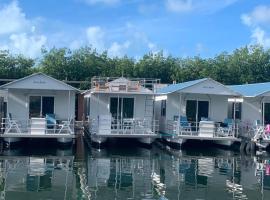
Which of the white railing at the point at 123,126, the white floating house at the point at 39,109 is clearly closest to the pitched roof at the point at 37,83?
the white floating house at the point at 39,109

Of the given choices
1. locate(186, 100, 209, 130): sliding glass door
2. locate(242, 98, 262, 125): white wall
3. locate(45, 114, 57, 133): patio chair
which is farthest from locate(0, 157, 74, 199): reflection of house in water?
locate(242, 98, 262, 125): white wall

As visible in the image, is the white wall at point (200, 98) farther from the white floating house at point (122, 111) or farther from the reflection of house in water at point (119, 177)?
the reflection of house in water at point (119, 177)

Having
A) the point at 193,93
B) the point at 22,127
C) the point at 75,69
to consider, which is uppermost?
the point at 75,69

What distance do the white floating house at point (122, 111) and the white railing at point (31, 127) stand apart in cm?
153

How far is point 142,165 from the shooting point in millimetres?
20234

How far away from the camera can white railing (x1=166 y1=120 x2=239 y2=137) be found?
2475 centimetres

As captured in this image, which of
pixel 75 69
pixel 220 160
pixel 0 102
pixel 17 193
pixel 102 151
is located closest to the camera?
pixel 17 193

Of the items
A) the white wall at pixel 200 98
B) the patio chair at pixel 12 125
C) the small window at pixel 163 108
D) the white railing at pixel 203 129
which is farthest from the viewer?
the small window at pixel 163 108

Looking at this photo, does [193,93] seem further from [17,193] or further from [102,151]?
[17,193]

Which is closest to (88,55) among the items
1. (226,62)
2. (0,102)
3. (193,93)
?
(226,62)

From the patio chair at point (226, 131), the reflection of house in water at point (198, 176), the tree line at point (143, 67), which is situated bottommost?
the reflection of house in water at point (198, 176)

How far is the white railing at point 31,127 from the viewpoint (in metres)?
23.6

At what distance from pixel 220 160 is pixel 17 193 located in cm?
1116

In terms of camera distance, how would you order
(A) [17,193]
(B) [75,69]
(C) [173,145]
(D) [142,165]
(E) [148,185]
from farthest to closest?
(B) [75,69]
(C) [173,145]
(D) [142,165]
(E) [148,185]
(A) [17,193]
